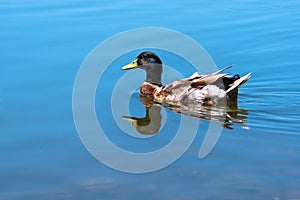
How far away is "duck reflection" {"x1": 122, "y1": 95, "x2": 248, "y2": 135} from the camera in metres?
8.88

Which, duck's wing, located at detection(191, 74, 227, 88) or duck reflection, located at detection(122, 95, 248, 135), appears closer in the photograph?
duck reflection, located at detection(122, 95, 248, 135)

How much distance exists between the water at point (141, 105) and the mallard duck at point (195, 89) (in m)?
0.33

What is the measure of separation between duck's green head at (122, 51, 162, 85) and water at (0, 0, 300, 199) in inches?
17.7

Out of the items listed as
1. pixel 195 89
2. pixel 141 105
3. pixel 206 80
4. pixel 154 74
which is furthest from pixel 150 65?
pixel 206 80

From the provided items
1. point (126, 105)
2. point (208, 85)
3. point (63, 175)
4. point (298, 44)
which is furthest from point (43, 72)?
point (298, 44)

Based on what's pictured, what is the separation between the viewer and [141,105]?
10352 millimetres

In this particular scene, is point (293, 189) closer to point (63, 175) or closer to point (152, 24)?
point (63, 175)

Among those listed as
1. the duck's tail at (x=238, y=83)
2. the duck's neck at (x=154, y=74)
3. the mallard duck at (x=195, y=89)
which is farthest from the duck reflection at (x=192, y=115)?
the duck's neck at (x=154, y=74)

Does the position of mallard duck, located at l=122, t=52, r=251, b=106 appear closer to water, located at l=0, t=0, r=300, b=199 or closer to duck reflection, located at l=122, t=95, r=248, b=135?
duck reflection, located at l=122, t=95, r=248, b=135

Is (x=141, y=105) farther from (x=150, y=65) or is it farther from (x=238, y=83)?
(x=238, y=83)

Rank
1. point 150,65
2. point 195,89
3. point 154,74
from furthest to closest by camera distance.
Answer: point 154,74, point 150,65, point 195,89

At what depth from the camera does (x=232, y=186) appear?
644 cm

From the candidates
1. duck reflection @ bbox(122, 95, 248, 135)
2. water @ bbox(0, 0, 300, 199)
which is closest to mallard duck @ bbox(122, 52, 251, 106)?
duck reflection @ bbox(122, 95, 248, 135)

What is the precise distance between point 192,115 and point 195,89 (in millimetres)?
921
